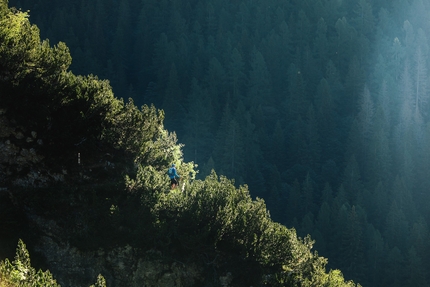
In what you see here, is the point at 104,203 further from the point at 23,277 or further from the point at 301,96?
the point at 301,96

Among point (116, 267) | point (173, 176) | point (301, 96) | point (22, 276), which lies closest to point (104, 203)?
point (116, 267)

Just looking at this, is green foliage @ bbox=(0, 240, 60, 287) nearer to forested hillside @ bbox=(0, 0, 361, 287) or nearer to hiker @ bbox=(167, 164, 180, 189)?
forested hillside @ bbox=(0, 0, 361, 287)

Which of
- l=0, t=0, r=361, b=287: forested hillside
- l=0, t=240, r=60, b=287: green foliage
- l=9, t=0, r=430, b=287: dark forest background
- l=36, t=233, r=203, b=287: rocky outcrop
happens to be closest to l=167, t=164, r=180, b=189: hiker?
l=0, t=0, r=361, b=287: forested hillside

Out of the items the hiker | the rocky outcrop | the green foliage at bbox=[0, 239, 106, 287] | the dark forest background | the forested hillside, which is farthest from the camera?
the dark forest background

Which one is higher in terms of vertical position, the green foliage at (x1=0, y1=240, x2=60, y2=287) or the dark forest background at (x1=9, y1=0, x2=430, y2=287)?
the dark forest background at (x1=9, y1=0, x2=430, y2=287)

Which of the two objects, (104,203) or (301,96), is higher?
(301,96)

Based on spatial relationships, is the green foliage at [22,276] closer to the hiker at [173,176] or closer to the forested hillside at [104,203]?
the forested hillside at [104,203]

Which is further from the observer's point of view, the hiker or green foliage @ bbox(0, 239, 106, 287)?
the hiker

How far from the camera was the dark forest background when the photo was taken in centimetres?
11219

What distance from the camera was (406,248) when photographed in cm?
10944

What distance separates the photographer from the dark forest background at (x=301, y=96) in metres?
Result: 112

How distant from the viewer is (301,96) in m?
147

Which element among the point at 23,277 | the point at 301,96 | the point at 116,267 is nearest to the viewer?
the point at 23,277

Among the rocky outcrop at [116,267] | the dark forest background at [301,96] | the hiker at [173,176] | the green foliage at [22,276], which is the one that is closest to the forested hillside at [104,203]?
the rocky outcrop at [116,267]
